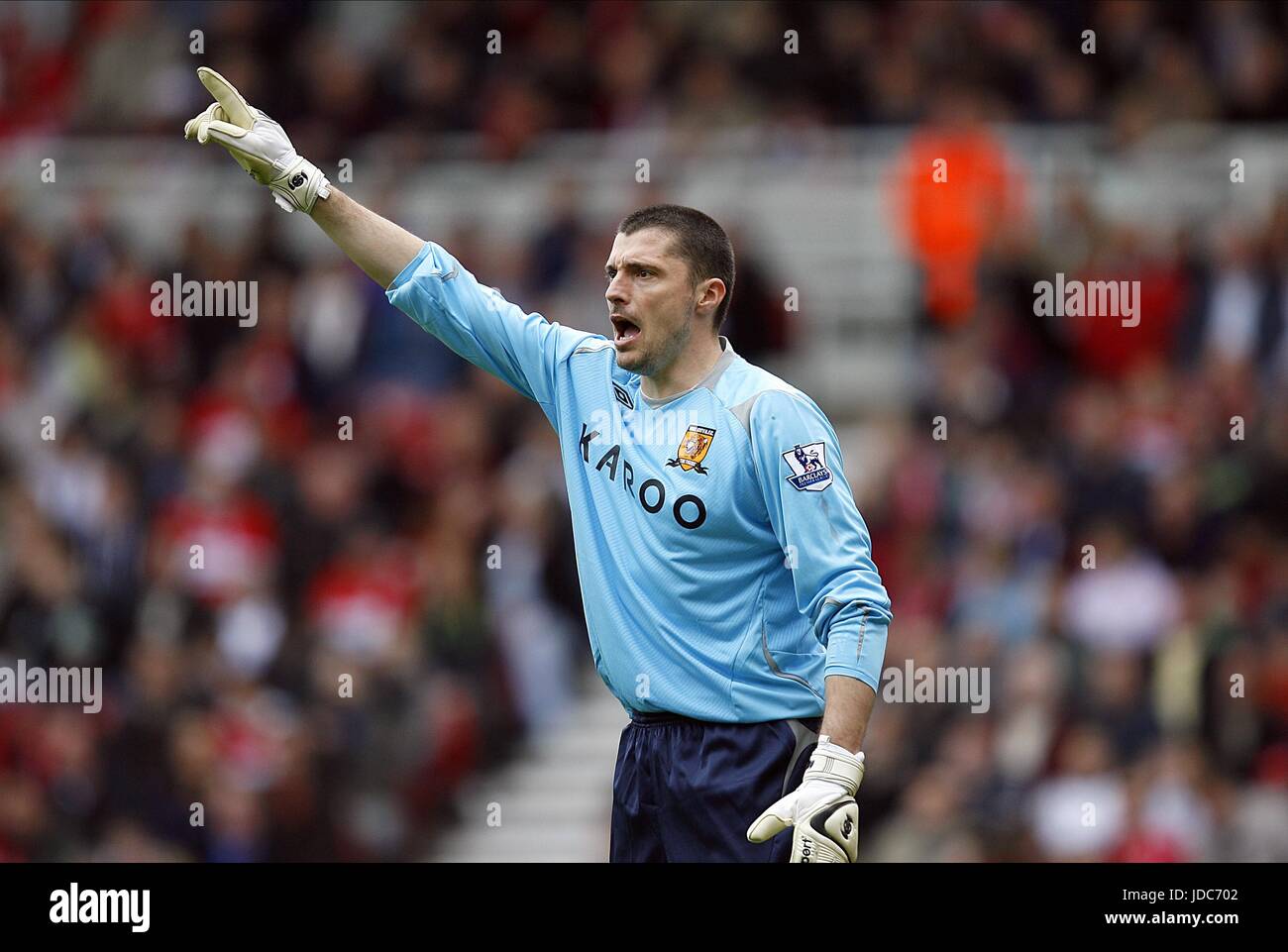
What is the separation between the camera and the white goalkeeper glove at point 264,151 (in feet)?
19.9

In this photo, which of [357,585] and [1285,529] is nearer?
[1285,529]

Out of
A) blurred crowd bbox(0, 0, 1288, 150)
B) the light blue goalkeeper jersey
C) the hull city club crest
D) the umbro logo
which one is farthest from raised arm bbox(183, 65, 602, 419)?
blurred crowd bbox(0, 0, 1288, 150)

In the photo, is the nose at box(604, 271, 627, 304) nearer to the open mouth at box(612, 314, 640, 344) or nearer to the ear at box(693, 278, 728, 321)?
the open mouth at box(612, 314, 640, 344)

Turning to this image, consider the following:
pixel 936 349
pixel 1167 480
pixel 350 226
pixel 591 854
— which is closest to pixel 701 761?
pixel 350 226

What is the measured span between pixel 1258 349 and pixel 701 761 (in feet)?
25.4

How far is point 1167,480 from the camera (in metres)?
11.7

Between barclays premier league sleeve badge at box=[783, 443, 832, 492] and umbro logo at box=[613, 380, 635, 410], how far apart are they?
Answer: 0.60 metres

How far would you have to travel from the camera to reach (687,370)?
19.6 ft

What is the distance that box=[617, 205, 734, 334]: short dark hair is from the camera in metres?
5.94

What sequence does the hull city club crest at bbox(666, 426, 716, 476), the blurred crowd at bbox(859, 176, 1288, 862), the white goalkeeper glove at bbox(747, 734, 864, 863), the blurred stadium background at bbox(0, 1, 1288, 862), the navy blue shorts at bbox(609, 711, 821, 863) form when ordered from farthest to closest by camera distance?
the blurred stadium background at bbox(0, 1, 1288, 862), the blurred crowd at bbox(859, 176, 1288, 862), the hull city club crest at bbox(666, 426, 716, 476), the navy blue shorts at bbox(609, 711, 821, 863), the white goalkeeper glove at bbox(747, 734, 864, 863)

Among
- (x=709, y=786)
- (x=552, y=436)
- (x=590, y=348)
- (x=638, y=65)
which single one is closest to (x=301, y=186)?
(x=590, y=348)

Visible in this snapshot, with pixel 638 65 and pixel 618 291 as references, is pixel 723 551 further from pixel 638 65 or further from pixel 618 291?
pixel 638 65

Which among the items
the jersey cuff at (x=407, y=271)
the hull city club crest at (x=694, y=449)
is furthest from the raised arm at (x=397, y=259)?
the hull city club crest at (x=694, y=449)

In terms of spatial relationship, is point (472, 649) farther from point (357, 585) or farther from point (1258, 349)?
point (1258, 349)
